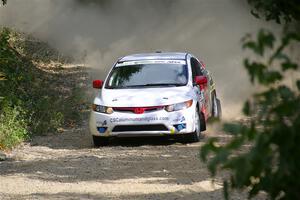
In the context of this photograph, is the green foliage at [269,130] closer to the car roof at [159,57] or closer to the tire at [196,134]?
the tire at [196,134]

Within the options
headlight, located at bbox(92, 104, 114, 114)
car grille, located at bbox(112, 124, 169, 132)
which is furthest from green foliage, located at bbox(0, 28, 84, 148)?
car grille, located at bbox(112, 124, 169, 132)

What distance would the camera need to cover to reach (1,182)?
367 inches

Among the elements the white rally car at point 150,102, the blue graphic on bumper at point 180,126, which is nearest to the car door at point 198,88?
the white rally car at point 150,102

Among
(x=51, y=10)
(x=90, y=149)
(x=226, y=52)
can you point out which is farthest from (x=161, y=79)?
(x=51, y=10)

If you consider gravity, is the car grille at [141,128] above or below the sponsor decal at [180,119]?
below

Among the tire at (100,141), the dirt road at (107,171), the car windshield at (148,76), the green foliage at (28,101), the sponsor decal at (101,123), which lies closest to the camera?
the dirt road at (107,171)

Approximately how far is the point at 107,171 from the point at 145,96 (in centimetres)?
250

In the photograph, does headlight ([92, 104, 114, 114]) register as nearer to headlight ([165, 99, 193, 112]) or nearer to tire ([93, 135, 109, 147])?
tire ([93, 135, 109, 147])

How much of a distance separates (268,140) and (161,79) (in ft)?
32.7

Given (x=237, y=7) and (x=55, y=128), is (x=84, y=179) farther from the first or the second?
(x=237, y=7)

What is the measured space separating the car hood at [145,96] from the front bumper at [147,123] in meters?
0.17

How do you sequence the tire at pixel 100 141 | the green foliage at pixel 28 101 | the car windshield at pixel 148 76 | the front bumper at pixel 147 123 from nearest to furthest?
the front bumper at pixel 147 123
the tire at pixel 100 141
the car windshield at pixel 148 76
the green foliage at pixel 28 101

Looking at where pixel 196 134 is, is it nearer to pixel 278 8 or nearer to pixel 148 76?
pixel 148 76

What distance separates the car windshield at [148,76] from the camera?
12.6 metres
